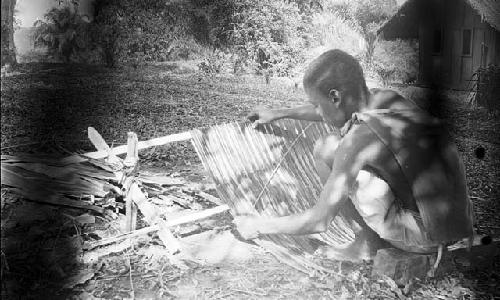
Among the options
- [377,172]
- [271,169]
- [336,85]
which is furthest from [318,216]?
[336,85]

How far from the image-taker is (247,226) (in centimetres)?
269

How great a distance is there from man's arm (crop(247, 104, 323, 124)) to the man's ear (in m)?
0.32

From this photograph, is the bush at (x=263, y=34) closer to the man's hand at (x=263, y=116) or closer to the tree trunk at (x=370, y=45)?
the man's hand at (x=263, y=116)

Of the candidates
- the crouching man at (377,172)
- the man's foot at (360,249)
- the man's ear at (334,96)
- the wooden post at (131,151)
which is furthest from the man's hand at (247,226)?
the man's ear at (334,96)

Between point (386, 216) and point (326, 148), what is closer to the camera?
point (386, 216)

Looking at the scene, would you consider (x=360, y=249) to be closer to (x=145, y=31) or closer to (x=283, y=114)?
(x=283, y=114)

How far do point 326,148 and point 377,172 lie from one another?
337mm

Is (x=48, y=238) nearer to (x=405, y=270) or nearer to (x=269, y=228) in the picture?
(x=269, y=228)

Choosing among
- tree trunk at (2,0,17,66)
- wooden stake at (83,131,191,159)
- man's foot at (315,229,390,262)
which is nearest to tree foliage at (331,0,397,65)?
man's foot at (315,229,390,262)

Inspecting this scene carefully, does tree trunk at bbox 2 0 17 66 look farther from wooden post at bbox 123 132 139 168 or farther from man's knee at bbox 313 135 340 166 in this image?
man's knee at bbox 313 135 340 166

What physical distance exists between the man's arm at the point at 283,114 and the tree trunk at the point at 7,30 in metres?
1.35

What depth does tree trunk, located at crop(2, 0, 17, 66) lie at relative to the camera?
2.42 meters

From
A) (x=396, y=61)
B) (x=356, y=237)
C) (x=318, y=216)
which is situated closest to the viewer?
(x=318, y=216)

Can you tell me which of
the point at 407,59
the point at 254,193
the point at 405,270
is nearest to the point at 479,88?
the point at 407,59
